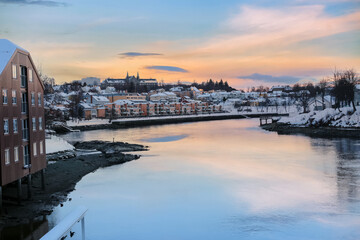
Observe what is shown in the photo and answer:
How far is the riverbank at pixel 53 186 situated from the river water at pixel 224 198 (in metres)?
0.40

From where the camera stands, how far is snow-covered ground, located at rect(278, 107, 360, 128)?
31.4 meters

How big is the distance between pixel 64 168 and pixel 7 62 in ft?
21.3

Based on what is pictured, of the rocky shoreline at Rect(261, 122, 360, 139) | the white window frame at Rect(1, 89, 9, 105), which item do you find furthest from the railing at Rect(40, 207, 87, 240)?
the rocky shoreline at Rect(261, 122, 360, 139)

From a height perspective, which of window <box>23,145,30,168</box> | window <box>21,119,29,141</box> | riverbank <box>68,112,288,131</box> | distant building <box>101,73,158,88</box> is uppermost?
distant building <box>101,73,158,88</box>

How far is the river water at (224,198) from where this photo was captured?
8.60 m

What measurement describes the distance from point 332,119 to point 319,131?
2.75 m

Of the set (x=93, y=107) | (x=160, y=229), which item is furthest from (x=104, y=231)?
(x=93, y=107)

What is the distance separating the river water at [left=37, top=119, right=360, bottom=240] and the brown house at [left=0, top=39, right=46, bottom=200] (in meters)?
1.55

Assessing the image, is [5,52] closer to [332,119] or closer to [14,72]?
[14,72]

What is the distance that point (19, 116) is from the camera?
9602 millimetres

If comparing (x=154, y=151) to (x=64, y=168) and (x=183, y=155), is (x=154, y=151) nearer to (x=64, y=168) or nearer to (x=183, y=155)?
(x=183, y=155)

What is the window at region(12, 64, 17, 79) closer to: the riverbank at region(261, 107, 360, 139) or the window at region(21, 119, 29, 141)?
the window at region(21, 119, 29, 141)

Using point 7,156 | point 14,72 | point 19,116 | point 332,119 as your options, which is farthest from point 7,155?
point 332,119

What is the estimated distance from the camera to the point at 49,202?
33.1 ft
